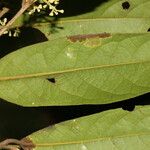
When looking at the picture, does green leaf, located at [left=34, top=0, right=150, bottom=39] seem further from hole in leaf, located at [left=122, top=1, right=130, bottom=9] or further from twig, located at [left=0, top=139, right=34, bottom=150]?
twig, located at [left=0, top=139, right=34, bottom=150]

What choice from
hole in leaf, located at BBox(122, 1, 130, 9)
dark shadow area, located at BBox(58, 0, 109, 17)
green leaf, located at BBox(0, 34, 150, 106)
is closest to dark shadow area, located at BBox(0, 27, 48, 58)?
dark shadow area, located at BBox(58, 0, 109, 17)

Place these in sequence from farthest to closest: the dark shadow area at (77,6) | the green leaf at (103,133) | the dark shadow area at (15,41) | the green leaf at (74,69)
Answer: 1. the dark shadow area at (15,41)
2. the dark shadow area at (77,6)
3. the green leaf at (103,133)
4. the green leaf at (74,69)

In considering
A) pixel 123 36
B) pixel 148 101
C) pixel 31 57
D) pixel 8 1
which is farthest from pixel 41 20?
pixel 148 101

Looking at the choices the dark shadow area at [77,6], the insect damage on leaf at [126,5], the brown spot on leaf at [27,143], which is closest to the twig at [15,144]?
the brown spot on leaf at [27,143]

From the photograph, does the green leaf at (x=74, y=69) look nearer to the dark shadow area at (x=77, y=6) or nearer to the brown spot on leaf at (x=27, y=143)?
the brown spot on leaf at (x=27, y=143)

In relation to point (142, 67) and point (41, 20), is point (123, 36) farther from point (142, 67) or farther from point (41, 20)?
point (41, 20)
